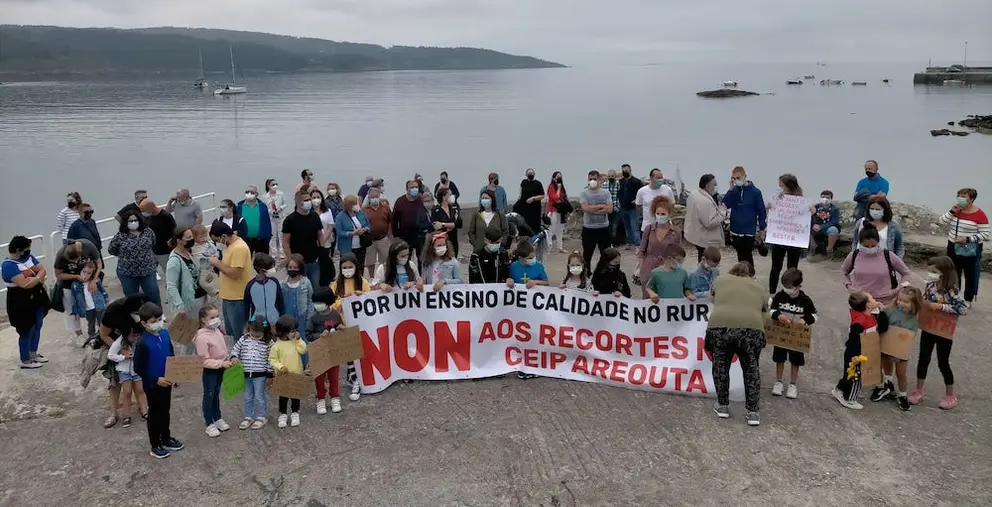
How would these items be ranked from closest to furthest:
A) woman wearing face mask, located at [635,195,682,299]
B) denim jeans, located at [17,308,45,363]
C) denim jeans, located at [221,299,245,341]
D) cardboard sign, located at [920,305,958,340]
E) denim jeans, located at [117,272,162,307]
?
cardboard sign, located at [920,305,958,340] → denim jeans, located at [221,299,245,341] → denim jeans, located at [17,308,45,363] → woman wearing face mask, located at [635,195,682,299] → denim jeans, located at [117,272,162,307]

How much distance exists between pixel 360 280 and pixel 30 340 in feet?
12.6

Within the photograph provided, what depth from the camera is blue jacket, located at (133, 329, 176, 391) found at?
6.36 meters

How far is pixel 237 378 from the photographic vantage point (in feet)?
22.1

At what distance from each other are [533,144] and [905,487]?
59885 mm

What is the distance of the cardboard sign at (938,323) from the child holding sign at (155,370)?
6.43 meters

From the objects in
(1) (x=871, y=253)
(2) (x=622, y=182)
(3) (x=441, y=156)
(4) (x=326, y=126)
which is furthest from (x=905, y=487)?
(4) (x=326, y=126)

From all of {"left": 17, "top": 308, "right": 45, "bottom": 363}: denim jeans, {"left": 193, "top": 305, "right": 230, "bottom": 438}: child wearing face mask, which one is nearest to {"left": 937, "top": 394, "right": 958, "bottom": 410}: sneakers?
{"left": 193, "top": 305, "right": 230, "bottom": 438}: child wearing face mask

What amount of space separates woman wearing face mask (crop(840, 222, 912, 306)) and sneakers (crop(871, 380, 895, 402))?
2.58 feet

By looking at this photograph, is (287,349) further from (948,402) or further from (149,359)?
(948,402)

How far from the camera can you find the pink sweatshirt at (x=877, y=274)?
7.70 meters

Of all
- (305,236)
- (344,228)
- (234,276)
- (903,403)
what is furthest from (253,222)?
(903,403)

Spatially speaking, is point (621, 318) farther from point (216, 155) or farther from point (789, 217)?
point (216, 155)

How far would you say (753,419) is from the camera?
685cm

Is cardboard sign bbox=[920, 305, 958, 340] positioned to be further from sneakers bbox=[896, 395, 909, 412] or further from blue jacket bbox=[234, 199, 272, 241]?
blue jacket bbox=[234, 199, 272, 241]
